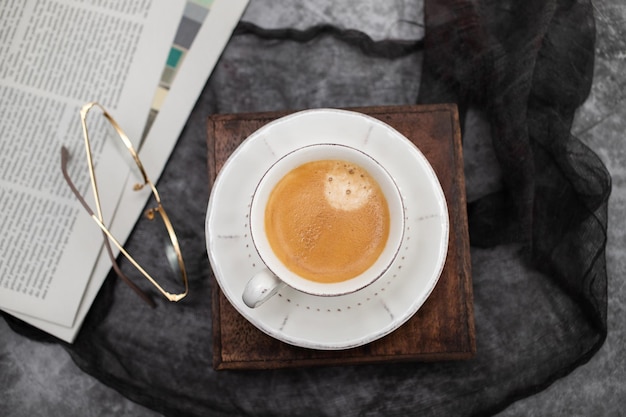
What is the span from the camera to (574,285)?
0.90 m

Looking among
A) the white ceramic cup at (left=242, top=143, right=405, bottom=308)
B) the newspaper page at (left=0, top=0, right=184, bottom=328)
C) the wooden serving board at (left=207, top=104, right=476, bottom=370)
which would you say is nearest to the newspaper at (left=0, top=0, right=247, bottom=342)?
the newspaper page at (left=0, top=0, right=184, bottom=328)

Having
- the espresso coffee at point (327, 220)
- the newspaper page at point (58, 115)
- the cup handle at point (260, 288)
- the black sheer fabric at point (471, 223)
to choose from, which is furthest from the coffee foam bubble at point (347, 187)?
the newspaper page at point (58, 115)

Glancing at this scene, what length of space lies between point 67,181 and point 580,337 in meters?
0.80

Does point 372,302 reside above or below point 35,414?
above

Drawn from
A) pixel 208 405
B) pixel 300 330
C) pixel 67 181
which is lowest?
pixel 208 405

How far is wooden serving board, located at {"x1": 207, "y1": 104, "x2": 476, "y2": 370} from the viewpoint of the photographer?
2.61 ft

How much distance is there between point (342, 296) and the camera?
0.74m

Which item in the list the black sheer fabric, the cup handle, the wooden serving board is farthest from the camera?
the black sheer fabric

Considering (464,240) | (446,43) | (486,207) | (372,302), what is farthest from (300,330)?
(446,43)

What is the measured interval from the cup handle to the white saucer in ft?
0.24

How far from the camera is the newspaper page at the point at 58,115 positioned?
97 cm

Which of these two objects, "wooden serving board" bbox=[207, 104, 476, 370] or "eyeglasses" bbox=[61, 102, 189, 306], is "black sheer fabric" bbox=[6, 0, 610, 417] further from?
"wooden serving board" bbox=[207, 104, 476, 370]

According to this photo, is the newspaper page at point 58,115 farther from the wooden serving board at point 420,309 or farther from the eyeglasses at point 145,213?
the wooden serving board at point 420,309

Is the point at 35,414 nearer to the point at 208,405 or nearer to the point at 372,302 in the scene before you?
the point at 208,405
